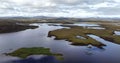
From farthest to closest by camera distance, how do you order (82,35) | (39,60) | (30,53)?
1. (82,35)
2. (30,53)
3. (39,60)

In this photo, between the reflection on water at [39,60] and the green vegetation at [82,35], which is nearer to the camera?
the reflection on water at [39,60]

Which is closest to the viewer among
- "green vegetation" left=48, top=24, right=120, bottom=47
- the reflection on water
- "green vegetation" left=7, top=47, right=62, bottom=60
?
the reflection on water

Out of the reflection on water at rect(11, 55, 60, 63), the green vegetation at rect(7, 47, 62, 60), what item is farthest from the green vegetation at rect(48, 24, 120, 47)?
the reflection on water at rect(11, 55, 60, 63)

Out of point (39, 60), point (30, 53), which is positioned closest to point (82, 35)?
point (30, 53)

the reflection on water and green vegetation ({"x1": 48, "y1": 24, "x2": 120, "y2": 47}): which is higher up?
the reflection on water

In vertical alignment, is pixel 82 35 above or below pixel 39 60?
below

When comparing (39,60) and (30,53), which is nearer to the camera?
(39,60)

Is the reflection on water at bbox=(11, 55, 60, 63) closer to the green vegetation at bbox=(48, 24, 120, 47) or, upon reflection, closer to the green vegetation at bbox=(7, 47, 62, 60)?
the green vegetation at bbox=(7, 47, 62, 60)

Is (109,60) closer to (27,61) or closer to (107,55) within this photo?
(107,55)

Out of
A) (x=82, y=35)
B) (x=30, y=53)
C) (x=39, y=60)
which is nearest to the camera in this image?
(x=39, y=60)

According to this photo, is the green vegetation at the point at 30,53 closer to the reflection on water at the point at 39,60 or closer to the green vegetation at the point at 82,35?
the reflection on water at the point at 39,60

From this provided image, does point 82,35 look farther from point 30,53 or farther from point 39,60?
point 39,60

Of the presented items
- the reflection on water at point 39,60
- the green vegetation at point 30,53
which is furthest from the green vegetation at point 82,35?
the reflection on water at point 39,60
